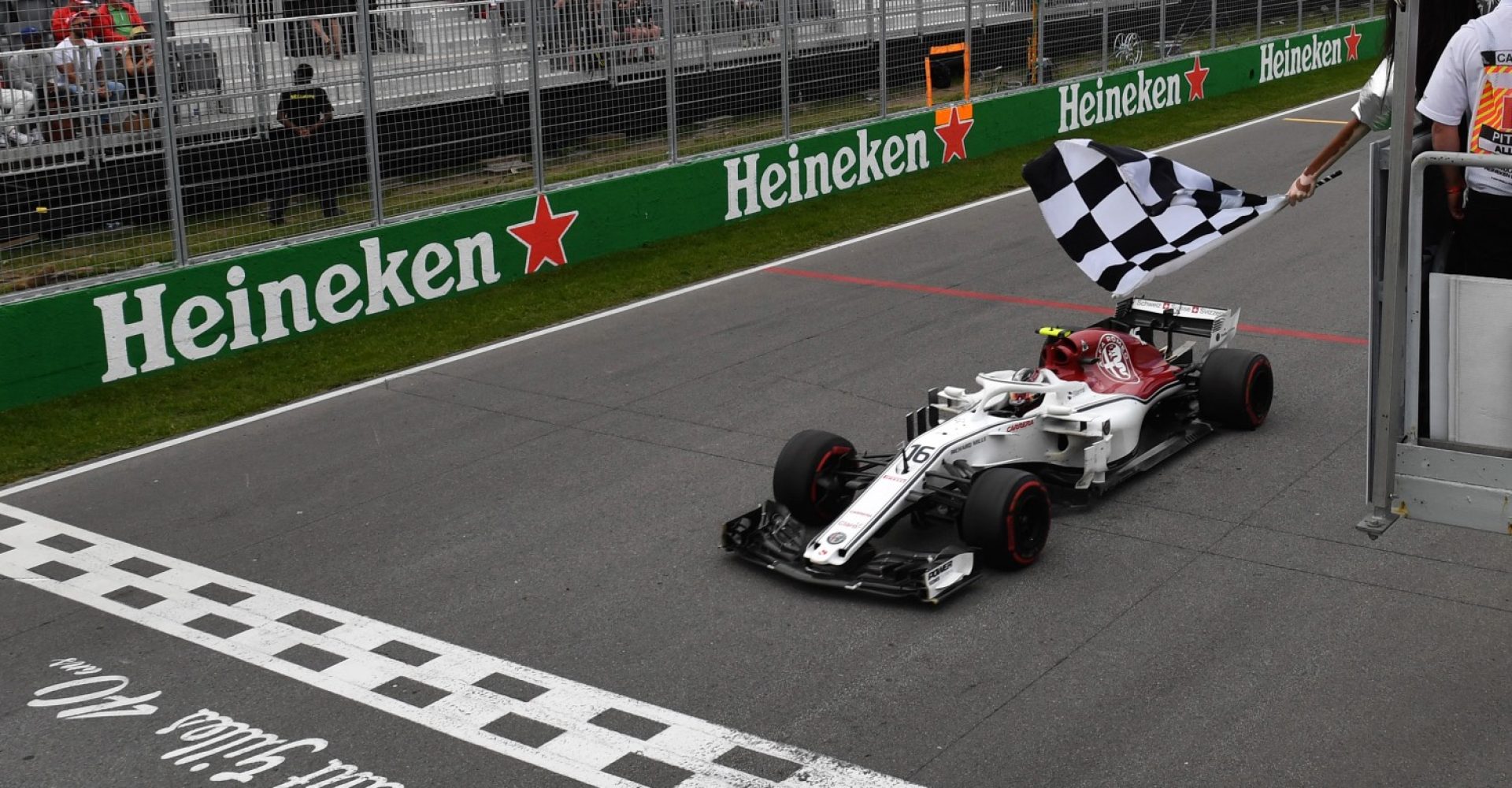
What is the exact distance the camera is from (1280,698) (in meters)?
5.96

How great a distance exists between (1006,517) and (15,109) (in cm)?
761

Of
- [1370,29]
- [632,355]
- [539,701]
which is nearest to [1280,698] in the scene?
[539,701]

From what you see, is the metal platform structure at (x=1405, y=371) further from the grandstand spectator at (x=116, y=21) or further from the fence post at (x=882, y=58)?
the fence post at (x=882, y=58)

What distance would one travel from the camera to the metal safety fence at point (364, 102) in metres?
10.8

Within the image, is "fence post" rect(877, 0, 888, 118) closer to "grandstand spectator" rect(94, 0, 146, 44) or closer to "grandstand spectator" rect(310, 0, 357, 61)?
"grandstand spectator" rect(310, 0, 357, 61)

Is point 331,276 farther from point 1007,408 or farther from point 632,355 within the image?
point 1007,408

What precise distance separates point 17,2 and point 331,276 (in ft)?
9.90

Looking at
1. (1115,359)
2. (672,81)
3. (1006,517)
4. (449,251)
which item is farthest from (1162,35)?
(1006,517)

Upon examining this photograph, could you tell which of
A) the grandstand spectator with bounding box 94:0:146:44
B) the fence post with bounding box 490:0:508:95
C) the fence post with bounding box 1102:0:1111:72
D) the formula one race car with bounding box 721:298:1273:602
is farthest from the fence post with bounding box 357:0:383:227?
the fence post with bounding box 1102:0:1111:72

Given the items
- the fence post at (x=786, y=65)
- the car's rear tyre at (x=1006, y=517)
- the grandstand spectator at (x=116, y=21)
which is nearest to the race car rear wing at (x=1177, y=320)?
the car's rear tyre at (x=1006, y=517)

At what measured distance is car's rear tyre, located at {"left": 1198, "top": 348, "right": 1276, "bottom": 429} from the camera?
28.6 feet

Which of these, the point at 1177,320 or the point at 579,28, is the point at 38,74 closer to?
the point at 579,28

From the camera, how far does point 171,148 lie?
37.8ft

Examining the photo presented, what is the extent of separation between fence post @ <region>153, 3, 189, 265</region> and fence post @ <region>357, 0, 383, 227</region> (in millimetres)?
1718
